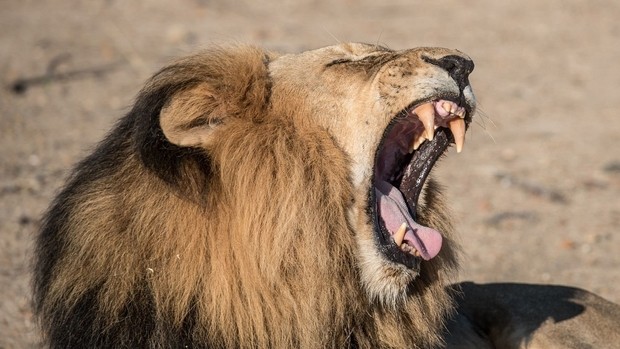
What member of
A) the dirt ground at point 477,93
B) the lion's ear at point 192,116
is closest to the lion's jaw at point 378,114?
A: the lion's ear at point 192,116

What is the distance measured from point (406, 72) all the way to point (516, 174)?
4.39 metres

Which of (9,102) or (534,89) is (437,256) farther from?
(534,89)

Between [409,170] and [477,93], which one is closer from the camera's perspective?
[409,170]

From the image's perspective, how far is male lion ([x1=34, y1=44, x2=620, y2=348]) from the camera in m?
3.07

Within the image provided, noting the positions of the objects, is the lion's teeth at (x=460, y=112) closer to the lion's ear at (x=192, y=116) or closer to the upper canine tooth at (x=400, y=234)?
the upper canine tooth at (x=400, y=234)

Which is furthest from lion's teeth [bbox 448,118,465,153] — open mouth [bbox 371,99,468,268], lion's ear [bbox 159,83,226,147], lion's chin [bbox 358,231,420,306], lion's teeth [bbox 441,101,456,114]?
lion's ear [bbox 159,83,226,147]

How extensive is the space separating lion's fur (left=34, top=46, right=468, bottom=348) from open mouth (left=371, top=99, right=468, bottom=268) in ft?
0.27

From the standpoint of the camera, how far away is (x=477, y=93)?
30.7ft

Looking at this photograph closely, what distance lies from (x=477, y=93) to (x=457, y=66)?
20.4ft

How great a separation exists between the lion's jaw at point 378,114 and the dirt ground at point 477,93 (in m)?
0.51

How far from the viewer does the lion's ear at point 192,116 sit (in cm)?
304

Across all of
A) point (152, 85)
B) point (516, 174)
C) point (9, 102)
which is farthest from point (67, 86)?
point (152, 85)

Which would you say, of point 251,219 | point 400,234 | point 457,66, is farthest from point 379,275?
point 457,66

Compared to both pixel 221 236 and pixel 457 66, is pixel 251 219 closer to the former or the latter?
pixel 221 236
